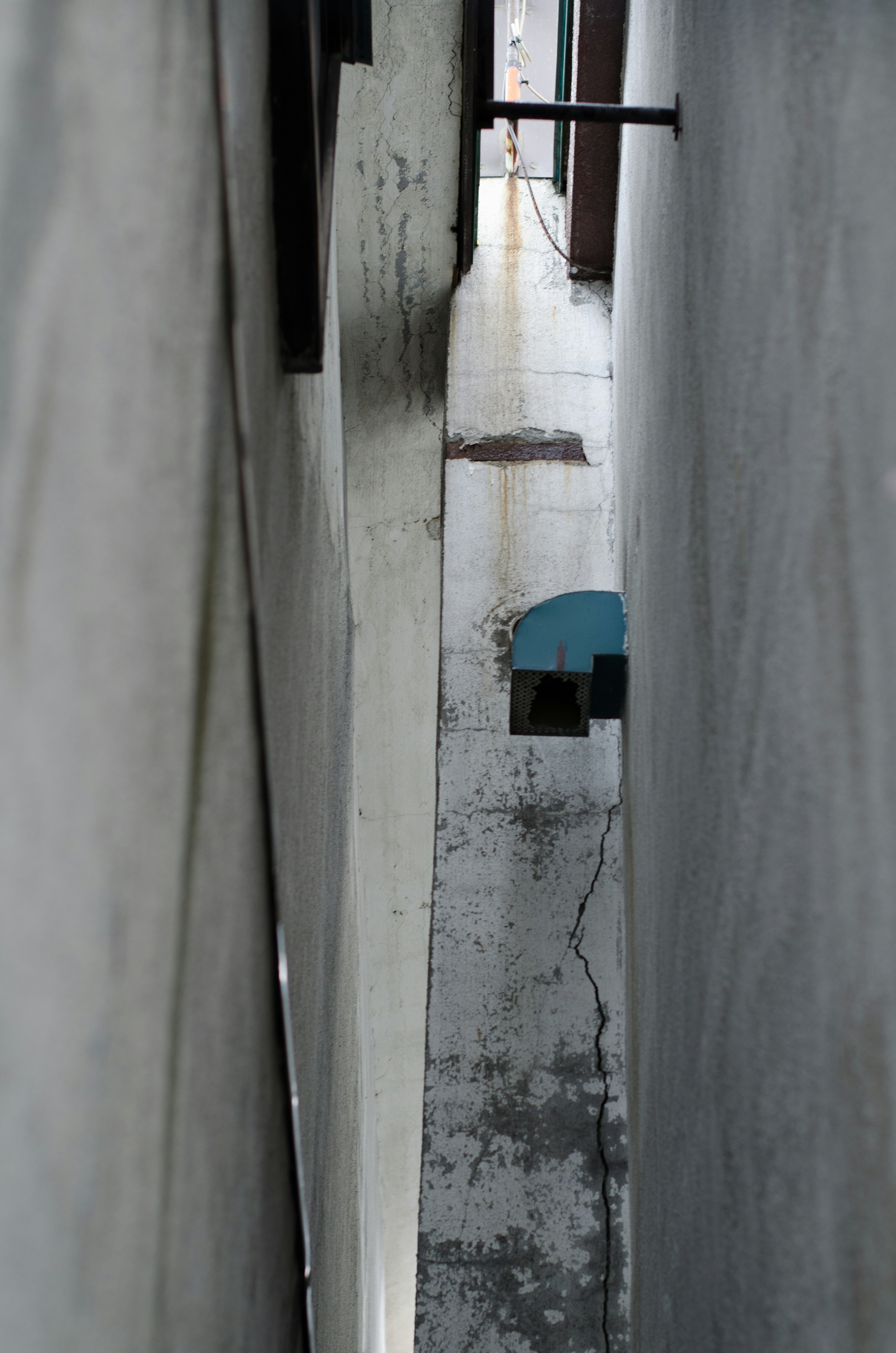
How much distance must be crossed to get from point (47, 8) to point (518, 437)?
435 cm

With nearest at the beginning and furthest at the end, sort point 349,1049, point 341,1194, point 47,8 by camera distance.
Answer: point 47,8
point 341,1194
point 349,1049

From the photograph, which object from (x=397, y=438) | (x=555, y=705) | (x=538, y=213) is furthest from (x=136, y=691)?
(x=538, y=213)

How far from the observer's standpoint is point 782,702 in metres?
1.55

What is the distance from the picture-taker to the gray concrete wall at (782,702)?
1.28 metres

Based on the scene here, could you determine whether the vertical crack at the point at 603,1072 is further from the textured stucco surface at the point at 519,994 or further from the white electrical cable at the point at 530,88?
the white electrical cable at the point at 530,88

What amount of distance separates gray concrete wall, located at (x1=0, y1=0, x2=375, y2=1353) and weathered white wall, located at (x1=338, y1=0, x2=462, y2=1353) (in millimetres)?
3705

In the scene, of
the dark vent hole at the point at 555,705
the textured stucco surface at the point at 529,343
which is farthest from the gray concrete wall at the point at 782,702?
the textured stucco surface at the point at 529,343

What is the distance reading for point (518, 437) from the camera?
16.9 feet

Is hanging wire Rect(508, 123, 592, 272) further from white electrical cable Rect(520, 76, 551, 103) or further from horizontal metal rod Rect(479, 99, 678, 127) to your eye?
horizontal metal rod Rect(479, 99, 678, 127)

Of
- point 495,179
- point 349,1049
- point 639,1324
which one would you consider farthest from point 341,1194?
point 495,179

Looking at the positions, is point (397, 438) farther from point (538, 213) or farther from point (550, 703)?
point (550, 703)

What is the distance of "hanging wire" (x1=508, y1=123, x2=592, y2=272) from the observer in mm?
5664

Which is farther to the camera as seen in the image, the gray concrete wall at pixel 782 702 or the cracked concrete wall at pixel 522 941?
the cracked concrete wall at pixel 522 941

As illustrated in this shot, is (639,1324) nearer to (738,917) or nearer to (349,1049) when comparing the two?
(349,1049)
